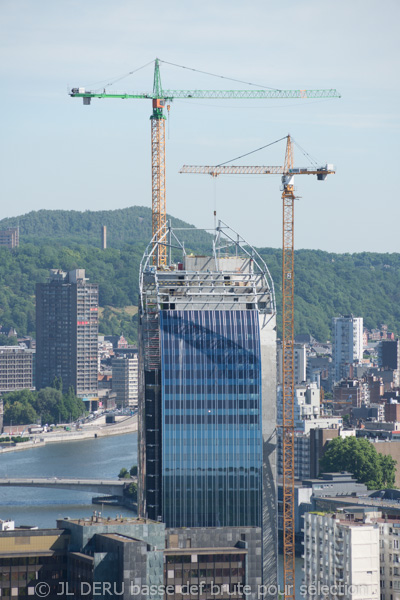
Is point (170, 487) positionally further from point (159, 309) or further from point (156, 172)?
point (156, 172)

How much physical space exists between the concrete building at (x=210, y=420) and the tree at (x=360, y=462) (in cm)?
4898

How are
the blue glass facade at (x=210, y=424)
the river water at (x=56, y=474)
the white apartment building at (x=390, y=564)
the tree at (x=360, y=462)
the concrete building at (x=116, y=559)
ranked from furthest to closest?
1. the tree at (x=360, y=462)
2. the river water at (x=56, y=474)
3. the blue glass facade at (x=210, y=424)
4. the white apartment building at (x=390, y=564)
5. the concrete building at (x=116, y=559)

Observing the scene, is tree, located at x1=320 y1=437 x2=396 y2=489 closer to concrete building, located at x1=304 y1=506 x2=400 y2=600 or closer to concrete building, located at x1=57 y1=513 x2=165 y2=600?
concrete building, located at x1=304 y1=506 x2=400 y2=600

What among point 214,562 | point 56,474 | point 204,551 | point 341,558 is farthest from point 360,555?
point 56,474

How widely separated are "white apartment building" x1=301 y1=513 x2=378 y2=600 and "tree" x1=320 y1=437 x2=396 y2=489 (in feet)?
173

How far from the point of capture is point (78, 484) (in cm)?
15125

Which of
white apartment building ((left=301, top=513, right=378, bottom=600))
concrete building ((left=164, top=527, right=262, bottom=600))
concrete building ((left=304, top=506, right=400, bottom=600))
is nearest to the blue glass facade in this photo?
white apartment building ((left=301, top=513, right=378, bottom=600))

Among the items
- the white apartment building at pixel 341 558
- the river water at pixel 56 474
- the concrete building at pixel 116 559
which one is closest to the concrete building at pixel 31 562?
the concrete building at pixel 116 559

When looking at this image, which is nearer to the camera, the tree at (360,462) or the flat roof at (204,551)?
the flat roof at (204,551)

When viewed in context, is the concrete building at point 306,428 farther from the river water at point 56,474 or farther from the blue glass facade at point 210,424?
the blue glass facade at point 210,424

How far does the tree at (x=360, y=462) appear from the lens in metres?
140

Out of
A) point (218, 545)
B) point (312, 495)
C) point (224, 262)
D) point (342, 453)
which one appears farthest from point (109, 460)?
point (218, 545)

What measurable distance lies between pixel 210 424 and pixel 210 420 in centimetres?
21

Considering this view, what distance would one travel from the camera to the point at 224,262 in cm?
9912
